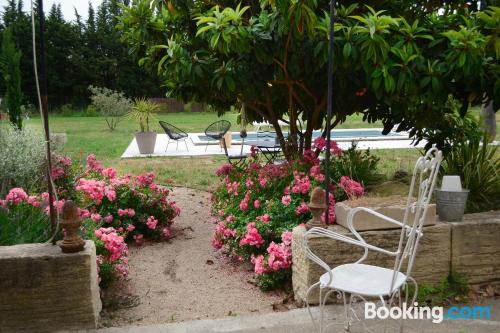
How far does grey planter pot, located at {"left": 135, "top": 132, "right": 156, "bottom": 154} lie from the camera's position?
35.0 ft

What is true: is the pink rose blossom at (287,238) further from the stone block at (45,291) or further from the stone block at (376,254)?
the stone block at (45,291)

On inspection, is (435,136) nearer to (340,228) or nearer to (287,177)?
(287,177)

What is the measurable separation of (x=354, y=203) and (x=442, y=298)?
763 millimetres

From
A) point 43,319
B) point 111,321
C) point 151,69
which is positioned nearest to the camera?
point 43,319

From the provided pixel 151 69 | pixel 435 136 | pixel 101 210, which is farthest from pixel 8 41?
pixel 435 136

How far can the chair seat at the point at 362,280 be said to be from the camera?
2074 millimetres

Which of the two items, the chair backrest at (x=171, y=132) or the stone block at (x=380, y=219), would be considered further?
the chair backrest at (x=171, y=132)

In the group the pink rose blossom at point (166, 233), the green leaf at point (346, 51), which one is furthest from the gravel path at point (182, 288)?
the green leaf at point (346, 51)

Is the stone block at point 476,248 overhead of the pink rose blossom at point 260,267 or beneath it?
overhead

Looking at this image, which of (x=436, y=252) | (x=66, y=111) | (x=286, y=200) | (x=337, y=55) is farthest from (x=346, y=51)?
(x=66, y=111)

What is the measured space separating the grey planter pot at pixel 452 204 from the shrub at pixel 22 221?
2.47 metres

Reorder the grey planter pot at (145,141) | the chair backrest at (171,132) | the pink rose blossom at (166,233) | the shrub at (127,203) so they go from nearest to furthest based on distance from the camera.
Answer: the shrub at (127,203) < the pink rose blossom at (166,233) < the grey planter pot at (145,141) < the chair backrest at (171,132)

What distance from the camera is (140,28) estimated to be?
166 inches

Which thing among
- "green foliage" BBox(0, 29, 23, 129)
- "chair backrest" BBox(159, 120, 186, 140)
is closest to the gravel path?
"green foliage" BBox(0, 29, 23, 129)
